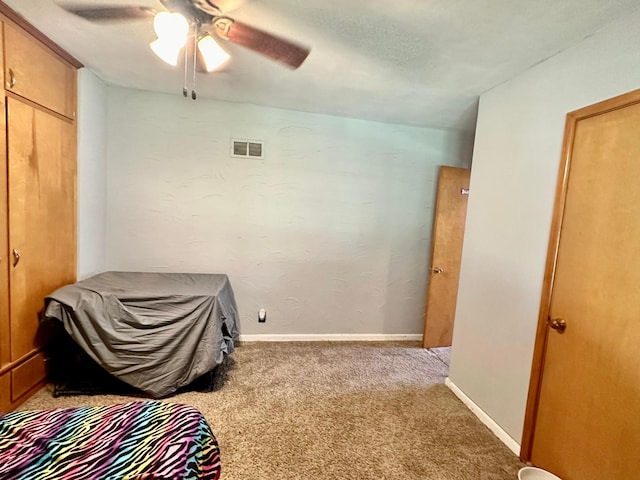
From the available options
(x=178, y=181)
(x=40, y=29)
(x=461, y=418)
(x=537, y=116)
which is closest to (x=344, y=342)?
(x=461, y=418)

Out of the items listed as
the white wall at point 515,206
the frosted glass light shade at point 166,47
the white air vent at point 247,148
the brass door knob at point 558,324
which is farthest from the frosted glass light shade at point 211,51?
the brass door knob at point 558,324

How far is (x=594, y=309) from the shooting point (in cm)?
154

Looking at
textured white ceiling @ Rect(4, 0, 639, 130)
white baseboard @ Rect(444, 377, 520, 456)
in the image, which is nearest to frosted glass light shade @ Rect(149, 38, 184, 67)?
textured white ceiling @ Rect(4, 0, 639, 130)

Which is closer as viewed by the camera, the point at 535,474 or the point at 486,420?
the point at 535,474

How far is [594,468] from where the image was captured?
1.51 meters

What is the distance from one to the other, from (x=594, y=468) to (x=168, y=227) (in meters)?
3.45

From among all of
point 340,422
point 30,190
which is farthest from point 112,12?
point 340,422

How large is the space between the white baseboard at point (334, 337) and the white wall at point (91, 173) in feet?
5.27

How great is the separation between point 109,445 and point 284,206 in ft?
8.03

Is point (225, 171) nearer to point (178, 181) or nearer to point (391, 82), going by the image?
point (178, 181)

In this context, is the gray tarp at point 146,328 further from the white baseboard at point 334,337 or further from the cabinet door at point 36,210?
the white baseboard at point 334,337

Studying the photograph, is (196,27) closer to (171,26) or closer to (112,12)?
(171,26)

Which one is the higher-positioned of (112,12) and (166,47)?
(112,12)

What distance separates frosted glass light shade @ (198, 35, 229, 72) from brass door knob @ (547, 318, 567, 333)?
2.27m
